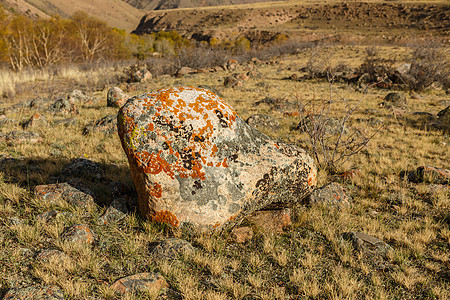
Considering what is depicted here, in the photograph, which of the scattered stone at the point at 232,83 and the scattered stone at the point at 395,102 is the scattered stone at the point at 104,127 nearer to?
the scattered stone at the point at 232,83

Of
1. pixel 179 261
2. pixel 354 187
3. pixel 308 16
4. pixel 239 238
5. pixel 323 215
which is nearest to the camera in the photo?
pixel 179 261

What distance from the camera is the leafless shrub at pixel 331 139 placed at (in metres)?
5.36

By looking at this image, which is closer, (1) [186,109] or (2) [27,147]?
(1) [186,109]

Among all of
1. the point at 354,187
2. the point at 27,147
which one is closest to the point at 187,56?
the point at 27,147

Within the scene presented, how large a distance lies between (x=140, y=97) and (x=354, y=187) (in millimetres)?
4139

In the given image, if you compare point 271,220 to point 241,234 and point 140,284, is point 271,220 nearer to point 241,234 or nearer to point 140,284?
point 241,234

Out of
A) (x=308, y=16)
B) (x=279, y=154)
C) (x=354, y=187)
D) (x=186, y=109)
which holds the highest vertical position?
(x=308, y=16)

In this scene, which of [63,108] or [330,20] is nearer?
[63,108]

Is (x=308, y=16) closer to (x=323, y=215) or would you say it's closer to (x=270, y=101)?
(x=270, y=101)

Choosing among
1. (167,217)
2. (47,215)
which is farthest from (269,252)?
(47,215)

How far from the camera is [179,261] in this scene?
2725mm

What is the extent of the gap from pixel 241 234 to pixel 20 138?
6.29m

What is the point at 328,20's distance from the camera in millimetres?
69438

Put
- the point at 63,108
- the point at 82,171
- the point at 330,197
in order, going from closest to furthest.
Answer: the point at 330,197
the point at 82,171
the point at 63,108
